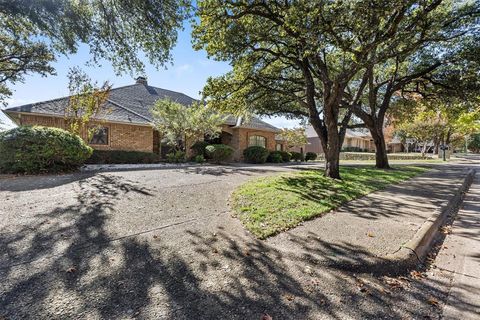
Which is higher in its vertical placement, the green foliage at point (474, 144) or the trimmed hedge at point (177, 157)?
the green foliage at point (474, 144)

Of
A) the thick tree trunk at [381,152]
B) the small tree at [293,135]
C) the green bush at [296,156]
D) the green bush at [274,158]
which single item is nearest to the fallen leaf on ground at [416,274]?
the thick tree trunk at [381,152]

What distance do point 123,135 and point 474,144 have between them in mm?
76387

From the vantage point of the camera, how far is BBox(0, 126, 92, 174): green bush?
8.18 m

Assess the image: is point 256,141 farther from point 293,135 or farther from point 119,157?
point 119,157

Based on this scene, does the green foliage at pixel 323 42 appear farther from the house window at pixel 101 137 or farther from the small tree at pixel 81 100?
the house window at pixel 101 137

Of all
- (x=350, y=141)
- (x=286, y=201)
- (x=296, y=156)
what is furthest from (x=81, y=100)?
(x=350, y=141)

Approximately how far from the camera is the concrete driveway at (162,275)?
222 centimetres

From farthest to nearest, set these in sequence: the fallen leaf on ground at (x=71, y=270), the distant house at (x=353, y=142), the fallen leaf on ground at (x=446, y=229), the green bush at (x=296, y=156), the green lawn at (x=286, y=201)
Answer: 1. the distant house at (x=353, y=142)
2. the green bush at (x=296, y=156)
3. the fallen leaf on ground at (x=446, y=229)
4. the green lawn at (x=286, y=201)
5. the fallen leaf on ground at (x=71, y=270)

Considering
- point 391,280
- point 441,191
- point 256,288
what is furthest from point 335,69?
point 256,288

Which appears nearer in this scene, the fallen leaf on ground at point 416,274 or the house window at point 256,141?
the fallen leaf on ground at point 416,274

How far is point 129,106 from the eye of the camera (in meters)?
16.5

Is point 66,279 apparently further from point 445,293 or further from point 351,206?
point 351,206

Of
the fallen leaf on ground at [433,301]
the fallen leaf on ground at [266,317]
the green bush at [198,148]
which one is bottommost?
the fallen leaf on ground at [433,301]

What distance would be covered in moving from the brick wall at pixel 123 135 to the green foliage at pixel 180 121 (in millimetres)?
1330
